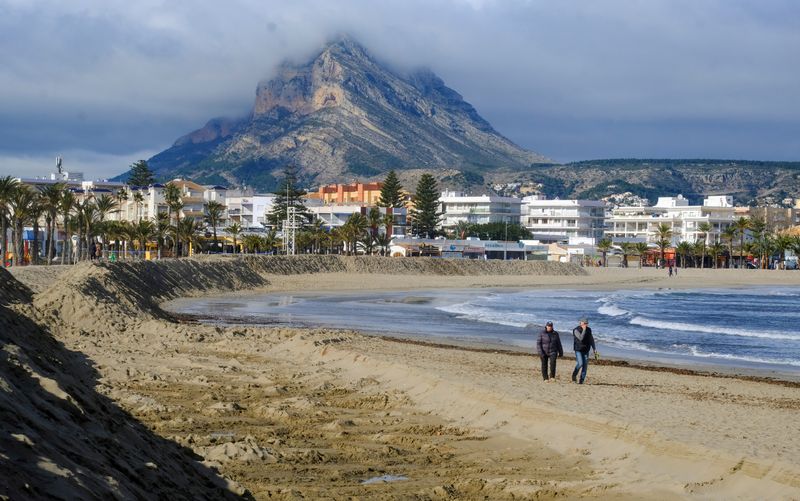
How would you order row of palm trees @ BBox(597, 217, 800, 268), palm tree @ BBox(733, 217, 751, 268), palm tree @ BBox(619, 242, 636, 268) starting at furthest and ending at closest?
1. palm tree @ BBox(619, 242, 636, 268)
2. row of palm trees @ BBox(597, 217, 800, 268)
3. palm tree @ BBox(733, 217, 751, 268)

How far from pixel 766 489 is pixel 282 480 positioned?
4.90 metres

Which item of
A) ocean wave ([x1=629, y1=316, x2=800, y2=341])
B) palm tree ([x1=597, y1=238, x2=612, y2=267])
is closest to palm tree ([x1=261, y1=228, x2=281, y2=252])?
Result: palm tree ([x1=597, y1=238, x2=612, y2=267])

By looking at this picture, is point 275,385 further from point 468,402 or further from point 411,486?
point 411,486

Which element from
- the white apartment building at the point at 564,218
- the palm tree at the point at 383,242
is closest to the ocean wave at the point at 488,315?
the palm tree at the point at 383,242

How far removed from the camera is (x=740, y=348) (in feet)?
98.1

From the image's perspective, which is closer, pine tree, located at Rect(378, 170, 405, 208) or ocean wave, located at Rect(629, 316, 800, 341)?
ocean wave, located at Rect(629, 316, 800, 341)

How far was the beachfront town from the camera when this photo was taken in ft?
288

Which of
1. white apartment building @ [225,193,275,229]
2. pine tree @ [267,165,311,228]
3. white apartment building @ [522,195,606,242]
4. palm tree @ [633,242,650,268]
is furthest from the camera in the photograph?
white apartment building @ [522,195,606,242]

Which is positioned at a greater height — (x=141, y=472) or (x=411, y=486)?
(x=141, y=472)

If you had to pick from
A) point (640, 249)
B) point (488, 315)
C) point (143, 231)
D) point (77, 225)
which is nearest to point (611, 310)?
point (488, 315)

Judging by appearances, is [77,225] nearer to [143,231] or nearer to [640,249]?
[143,231]

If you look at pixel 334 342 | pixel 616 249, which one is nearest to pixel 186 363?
pixel 334 342

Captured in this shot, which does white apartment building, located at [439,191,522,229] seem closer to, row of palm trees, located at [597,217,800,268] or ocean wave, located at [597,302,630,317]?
row of palm trees, located at [597,217,800,268]

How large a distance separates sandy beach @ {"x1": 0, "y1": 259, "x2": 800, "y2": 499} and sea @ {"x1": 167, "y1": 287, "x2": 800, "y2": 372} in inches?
202
